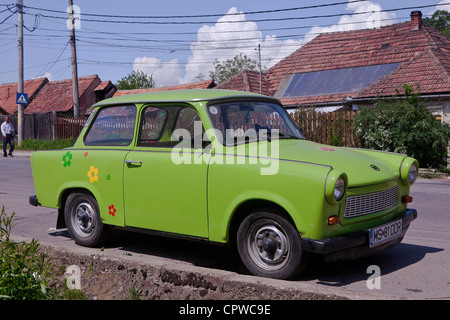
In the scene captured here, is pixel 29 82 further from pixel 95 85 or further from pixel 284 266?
pixel 284 266

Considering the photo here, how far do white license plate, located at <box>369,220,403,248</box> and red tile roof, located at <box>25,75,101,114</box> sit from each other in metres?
→ 46.2

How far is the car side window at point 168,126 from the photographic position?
17.7ft

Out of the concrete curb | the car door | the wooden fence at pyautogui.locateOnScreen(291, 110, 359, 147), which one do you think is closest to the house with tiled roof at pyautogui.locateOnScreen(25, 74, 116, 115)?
the wooden fence at pyautogui.locateOnScreen(291, 110, 359, 147)

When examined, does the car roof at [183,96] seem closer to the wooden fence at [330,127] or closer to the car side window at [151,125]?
the car side window at [151,125]

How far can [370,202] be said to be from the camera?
4832 millimetres

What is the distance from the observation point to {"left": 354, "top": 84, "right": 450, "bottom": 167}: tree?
54.9 ft

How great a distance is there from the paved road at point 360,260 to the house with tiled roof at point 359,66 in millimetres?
16897

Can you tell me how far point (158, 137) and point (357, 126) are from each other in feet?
45.0

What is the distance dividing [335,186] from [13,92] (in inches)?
2254

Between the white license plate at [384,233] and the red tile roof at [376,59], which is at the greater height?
the red tile roof at [376,59]

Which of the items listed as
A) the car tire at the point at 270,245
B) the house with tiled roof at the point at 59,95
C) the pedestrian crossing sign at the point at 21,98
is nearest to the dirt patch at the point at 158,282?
the car tire at the point at 270,245

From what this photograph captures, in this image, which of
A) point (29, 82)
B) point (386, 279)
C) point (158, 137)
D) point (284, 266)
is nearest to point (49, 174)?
point (158, 137)

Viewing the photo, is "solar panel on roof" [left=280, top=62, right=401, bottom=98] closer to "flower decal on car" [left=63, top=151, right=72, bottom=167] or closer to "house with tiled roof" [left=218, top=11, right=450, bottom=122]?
"house with tiled roof" [left=218, top=11, right=450, bottom=122]

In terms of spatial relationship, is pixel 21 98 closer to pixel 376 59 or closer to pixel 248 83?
pixel 248 83
